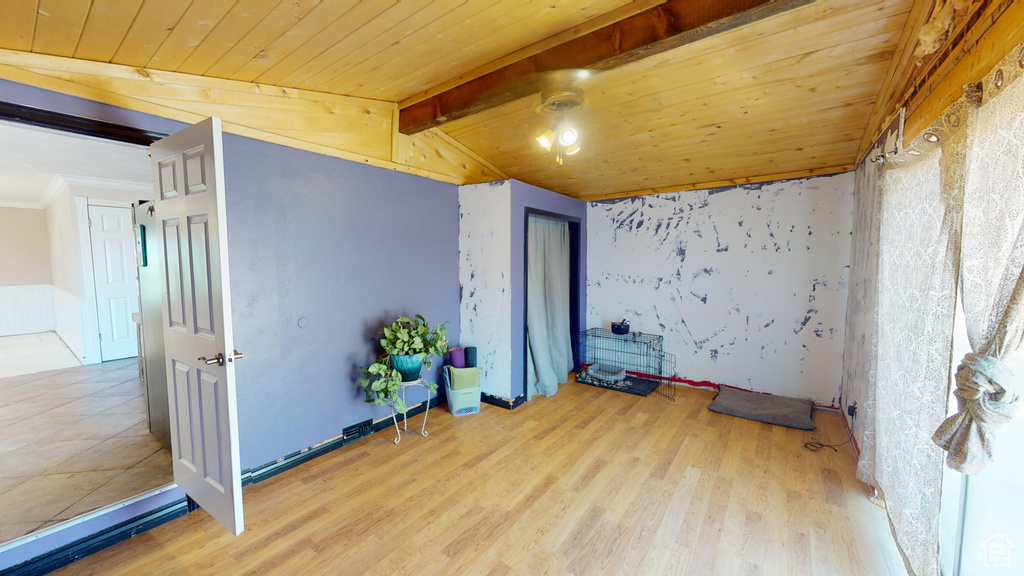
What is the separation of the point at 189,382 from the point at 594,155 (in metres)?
3.31

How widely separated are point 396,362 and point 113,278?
476cm

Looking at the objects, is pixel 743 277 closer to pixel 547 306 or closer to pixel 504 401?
pixel 547 306

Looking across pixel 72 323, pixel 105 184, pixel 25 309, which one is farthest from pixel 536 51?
pixel 25 309

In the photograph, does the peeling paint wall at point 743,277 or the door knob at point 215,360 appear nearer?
the door knob at point 215,360

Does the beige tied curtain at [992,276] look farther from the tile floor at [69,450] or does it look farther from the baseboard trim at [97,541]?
the tile floor at [69,450]

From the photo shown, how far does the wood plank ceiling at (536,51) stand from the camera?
1578 mm

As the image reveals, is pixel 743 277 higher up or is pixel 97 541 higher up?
pixel 743 277

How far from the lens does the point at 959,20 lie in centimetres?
132

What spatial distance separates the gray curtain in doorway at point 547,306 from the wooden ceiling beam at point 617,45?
1.39m

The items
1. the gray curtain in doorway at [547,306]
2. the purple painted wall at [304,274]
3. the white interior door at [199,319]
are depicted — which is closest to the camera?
the white interior door at [199,319]

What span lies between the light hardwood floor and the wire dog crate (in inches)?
39.0

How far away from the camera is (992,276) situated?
115 cm

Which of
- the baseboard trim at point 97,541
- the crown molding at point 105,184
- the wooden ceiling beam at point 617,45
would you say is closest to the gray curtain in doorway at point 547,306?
the wooden ceiling beam at point 617,45

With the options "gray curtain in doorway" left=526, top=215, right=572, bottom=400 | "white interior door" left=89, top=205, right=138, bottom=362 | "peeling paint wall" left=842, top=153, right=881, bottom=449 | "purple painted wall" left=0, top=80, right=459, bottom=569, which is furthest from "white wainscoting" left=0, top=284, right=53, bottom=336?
"peeling paint wall" left=842, top=153, right=881, bottom=449
